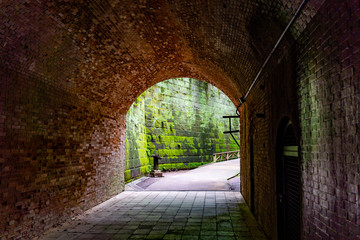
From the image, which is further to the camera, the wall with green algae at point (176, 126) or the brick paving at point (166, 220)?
the wall with green algae at point (176, 126)

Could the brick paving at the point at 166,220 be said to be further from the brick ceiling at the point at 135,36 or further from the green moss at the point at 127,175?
the brick ceiling at the point at 135,36

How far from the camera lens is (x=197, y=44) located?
6.17 meters

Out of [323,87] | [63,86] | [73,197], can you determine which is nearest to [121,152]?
[73,197]

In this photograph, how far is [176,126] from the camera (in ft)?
64.0

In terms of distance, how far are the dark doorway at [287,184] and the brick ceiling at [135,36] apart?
1.39m

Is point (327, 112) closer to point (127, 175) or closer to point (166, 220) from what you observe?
point (166, 220)

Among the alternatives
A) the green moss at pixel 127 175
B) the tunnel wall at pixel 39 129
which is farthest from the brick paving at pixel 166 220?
the green moss at pixel 127 175

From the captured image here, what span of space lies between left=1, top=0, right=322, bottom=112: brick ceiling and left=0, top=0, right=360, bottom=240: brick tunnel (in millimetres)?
24

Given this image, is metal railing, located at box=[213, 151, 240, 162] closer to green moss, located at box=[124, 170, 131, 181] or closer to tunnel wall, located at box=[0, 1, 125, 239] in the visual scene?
green moss, located at box=[124, 170, 131, 181]

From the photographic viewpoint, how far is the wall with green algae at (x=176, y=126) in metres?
15.1

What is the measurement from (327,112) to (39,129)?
495 centimetres

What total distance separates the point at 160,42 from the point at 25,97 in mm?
3389

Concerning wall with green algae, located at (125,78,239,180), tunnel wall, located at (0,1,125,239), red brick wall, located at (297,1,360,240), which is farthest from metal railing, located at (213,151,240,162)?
red brick wall, located at (297,1,360,240)

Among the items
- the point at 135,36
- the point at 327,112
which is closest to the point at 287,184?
the point at 327,112
